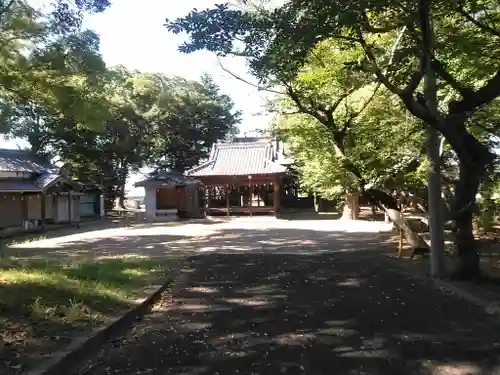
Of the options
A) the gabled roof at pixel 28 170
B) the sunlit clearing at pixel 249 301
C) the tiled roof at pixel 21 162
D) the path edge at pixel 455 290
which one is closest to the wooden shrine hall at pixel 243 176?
the gabled roof at pixel 28 170

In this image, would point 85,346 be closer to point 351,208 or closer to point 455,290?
point 455,290

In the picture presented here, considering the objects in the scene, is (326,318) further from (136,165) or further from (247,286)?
(136,165)

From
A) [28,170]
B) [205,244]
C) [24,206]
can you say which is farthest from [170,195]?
[205,244]

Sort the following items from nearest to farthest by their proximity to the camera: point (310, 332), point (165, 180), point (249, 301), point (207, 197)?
point (310, 332) < point (249, 301) < point (207, 197) < point (165, 180)

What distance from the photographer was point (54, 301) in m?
6.15

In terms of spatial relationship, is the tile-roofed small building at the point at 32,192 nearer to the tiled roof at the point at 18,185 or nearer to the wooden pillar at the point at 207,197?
the tiled roof at the point at 18,185

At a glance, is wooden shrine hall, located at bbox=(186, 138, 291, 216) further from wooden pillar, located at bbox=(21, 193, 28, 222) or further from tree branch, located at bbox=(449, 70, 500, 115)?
tree branch, located at bbox=(449, 70, 500, 115)

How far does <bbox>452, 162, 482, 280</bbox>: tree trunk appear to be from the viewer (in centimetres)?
822

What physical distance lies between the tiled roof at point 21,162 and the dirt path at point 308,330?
62.2 feet

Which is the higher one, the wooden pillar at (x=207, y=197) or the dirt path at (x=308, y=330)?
the wooden pillar at (x=207, y=197)

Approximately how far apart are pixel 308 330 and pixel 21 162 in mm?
25589

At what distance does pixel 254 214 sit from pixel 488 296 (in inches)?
984

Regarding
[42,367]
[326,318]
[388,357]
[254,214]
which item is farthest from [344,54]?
[254,214]

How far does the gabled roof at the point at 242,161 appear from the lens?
102ft
